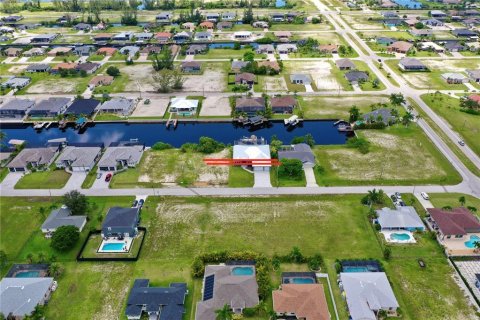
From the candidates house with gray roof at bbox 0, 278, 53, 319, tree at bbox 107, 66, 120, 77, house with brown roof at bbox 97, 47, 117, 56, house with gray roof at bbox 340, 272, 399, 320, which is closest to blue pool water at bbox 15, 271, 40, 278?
house with gray roof at bbox 0, 278, 53, 319

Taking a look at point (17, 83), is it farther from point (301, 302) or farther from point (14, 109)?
point (301, 302)

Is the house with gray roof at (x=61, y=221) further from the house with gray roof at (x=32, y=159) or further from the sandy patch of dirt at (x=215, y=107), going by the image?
the sandy patch of dirt at (x=215, y=107)

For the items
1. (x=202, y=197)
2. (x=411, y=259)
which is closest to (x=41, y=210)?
(x=202, y=197)

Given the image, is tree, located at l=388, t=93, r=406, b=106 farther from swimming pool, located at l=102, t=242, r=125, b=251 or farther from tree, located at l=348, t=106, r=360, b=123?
swimming pool, located at l=102, t=242, r=125, b=251

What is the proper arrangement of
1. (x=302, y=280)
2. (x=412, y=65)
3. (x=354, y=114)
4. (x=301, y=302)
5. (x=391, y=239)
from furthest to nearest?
(x=412, y=65), (x=354, y=114), (x=391, y=239), (x=302, y=280), (x=301, y=302)

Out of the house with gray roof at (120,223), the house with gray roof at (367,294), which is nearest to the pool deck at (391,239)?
the house with gray roof at (367,294)

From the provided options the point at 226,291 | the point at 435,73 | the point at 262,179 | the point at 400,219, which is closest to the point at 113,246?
the point at 226,291
